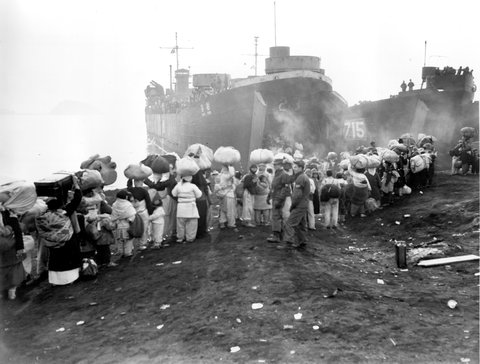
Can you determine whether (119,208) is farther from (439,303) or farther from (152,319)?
(439,303)

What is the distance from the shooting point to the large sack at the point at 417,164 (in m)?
12.0

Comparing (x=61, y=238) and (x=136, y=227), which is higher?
(x=61, y=238)

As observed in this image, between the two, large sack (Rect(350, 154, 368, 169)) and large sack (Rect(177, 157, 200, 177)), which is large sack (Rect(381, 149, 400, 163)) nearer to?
large sack (Rect(350, 154, 368, 169))

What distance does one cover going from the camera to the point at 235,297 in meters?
5.61

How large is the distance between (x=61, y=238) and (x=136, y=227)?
1.68 meters

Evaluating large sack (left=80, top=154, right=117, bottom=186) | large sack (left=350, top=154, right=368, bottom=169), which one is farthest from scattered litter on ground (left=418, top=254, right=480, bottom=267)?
large sack (left=80, top=154, right=117, bottom=186)

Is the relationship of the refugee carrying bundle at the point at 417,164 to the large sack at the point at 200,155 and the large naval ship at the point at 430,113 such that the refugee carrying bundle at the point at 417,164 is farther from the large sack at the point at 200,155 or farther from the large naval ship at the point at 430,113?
the large naval ship at the point at 430,113

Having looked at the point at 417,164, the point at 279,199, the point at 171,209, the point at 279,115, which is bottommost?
the point at 171,209

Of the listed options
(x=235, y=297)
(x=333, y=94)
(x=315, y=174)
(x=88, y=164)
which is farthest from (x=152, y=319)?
(x=333, y=94)

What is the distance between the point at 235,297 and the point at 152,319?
1.05 m

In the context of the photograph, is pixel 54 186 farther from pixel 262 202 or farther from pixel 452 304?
pixel 452 304

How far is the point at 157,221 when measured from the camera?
8.38 metres

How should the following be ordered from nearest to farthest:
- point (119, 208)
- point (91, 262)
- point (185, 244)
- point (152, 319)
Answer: point (152, 319), point (91, 262), point (119, 208), point (185, 244)

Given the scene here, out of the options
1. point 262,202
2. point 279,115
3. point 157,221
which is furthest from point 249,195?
point 279,115
